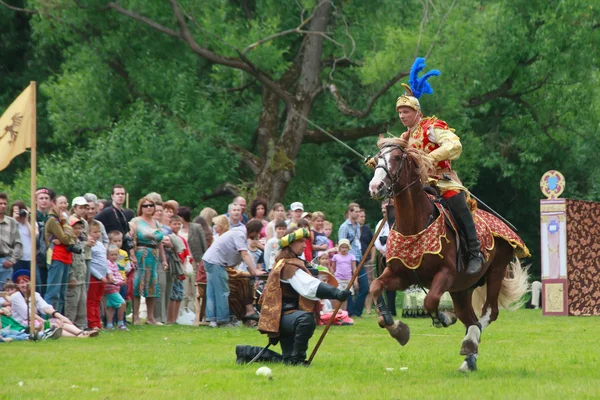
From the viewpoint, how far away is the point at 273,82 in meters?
27.3

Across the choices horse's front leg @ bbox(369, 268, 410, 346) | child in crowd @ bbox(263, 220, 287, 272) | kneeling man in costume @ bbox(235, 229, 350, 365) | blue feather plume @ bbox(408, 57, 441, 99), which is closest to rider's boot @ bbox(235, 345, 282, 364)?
kneeling man in costume @ bbox(235, 229, 350, 365)

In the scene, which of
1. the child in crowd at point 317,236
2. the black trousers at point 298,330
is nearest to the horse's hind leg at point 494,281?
the black trousers at point 298,330

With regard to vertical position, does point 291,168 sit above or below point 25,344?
above

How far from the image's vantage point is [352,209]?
21953mm

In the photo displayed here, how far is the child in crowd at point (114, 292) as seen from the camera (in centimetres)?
1723

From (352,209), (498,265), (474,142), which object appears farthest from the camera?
(474,142)

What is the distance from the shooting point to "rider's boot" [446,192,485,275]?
458 inches

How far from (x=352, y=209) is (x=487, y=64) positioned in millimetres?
8644

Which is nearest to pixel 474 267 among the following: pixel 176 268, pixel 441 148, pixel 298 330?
pixel 441 148

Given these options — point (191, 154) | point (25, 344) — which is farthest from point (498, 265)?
point (191, 154)

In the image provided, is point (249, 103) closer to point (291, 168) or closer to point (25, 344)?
point (291, 168)

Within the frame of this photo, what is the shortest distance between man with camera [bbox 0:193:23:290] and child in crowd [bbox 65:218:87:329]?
0.89 m

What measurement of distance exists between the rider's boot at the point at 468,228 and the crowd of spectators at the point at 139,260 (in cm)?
546

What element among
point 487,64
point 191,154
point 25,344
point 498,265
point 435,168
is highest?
point 487,64
